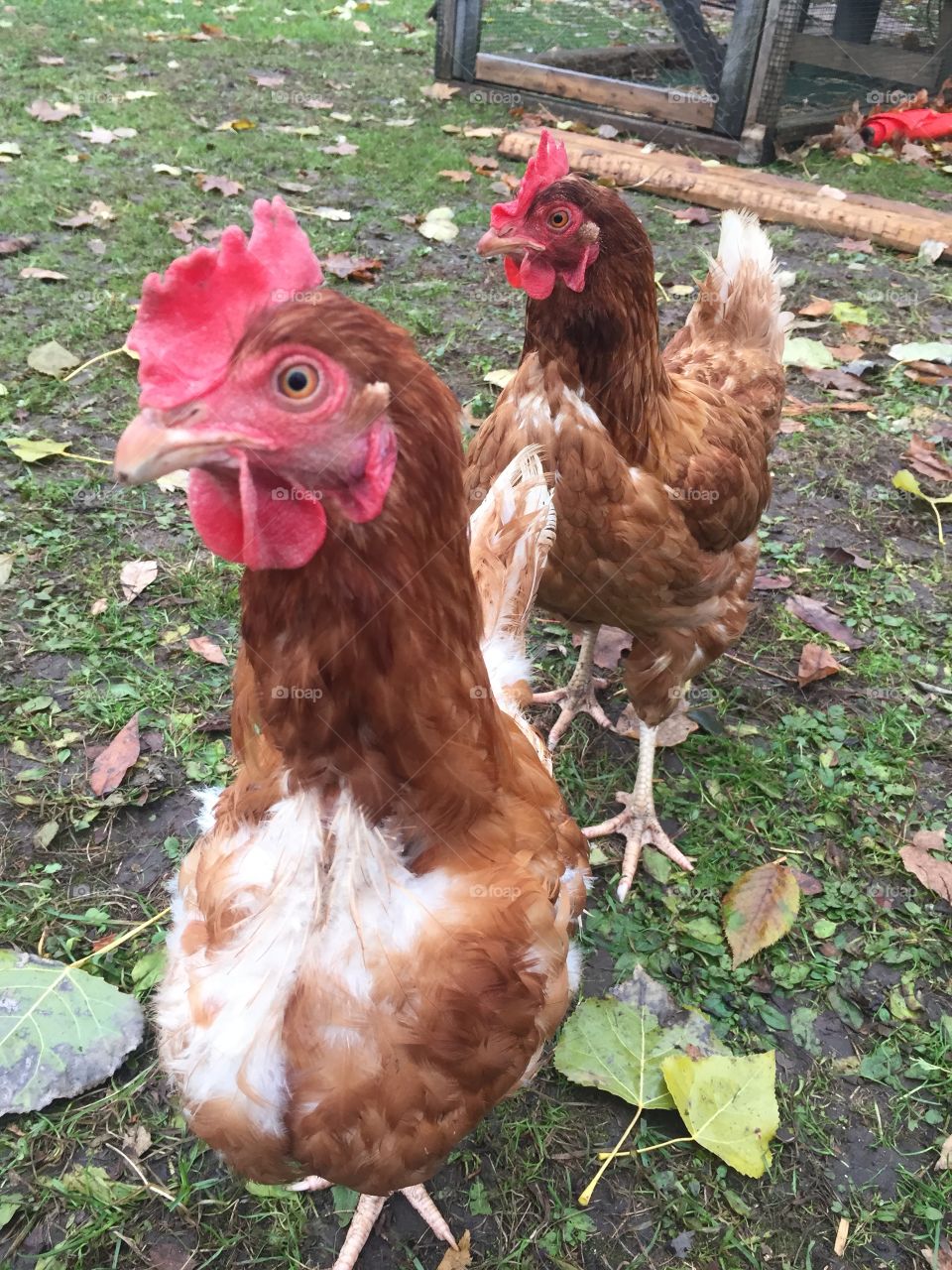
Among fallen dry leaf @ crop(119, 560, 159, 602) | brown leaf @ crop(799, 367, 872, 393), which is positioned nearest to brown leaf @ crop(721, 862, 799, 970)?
fallen dry leaf @ crop(119, 560, 159, 602)

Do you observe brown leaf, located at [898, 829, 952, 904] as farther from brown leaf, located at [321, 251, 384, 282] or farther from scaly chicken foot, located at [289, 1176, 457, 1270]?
brown leaf, located at [321, 251, 384, 282]

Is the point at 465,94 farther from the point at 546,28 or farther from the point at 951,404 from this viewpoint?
the point at 951,404

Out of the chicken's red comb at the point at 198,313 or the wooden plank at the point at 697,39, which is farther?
the wooden plank at the point at 697,39

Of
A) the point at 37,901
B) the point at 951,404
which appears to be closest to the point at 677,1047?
the point at 37,901

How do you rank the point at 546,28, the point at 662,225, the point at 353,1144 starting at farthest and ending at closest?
the point at 546,28
the point at 662,225
the point at 353,1144

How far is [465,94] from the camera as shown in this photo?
6.10m

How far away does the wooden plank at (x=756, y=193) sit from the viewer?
464cm

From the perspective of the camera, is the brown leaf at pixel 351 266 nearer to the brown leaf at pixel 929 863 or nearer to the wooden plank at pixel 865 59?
the wooden plank at pixel 865 59

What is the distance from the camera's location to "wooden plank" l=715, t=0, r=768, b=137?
15.9ft

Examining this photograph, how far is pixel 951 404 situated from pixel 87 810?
3630 mm

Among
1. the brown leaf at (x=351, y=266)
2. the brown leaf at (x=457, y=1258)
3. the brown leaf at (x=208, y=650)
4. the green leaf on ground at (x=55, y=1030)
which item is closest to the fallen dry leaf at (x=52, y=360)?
the brown leaf at (x=351, y=266)

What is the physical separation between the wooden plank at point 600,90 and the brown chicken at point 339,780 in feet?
17.8

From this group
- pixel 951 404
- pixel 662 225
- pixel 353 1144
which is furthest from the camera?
pixel 662 225

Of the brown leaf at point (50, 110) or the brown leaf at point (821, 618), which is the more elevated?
the brown leaf at point (50, 110)
